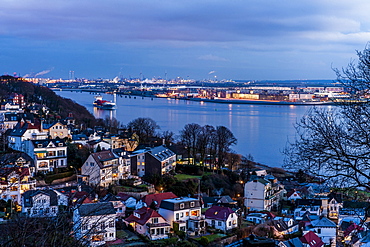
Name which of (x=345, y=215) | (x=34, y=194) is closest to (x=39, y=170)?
(x=34, y=194)

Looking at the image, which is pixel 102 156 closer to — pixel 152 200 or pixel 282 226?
pixel 152 200

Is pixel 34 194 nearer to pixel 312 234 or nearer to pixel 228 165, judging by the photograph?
pixel 312 234

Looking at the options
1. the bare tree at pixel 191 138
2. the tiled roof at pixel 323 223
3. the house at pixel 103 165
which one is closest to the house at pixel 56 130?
the house at pixel 103 165

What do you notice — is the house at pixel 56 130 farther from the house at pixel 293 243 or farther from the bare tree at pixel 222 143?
the house at pixel 293 243

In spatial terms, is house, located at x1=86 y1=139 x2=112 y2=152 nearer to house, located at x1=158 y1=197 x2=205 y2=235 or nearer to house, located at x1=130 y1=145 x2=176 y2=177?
house, located at x1=130 y1=145 x2=176 y2=177

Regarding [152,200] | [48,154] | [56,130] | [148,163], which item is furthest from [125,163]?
[56,130]

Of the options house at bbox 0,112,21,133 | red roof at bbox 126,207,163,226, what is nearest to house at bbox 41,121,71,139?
house at bbox 0,112,21,133
